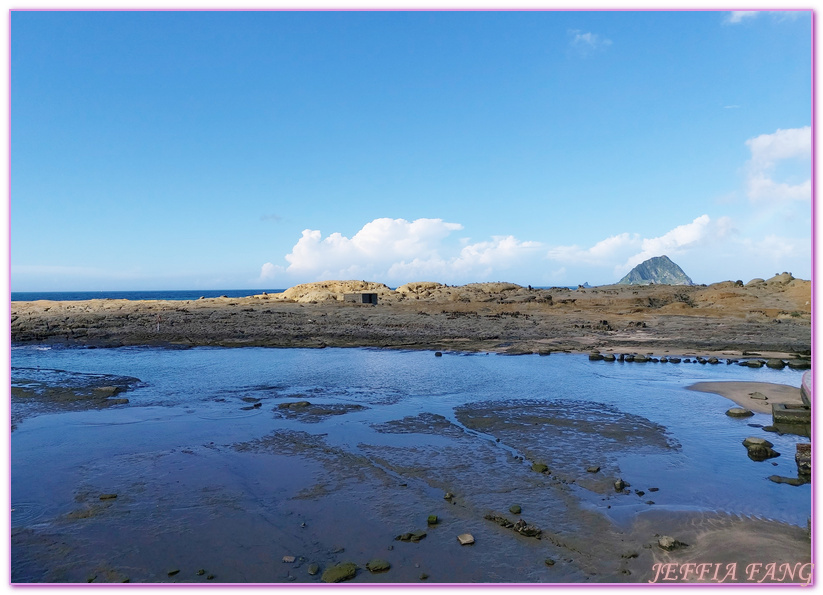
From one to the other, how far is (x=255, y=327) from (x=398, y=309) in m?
14.2

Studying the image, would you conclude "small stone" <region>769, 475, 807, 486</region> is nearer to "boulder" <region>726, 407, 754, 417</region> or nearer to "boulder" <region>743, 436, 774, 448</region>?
"boulder" <region>743, 436, 774, 448</region>

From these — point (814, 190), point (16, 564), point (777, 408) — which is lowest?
point (16, 564)

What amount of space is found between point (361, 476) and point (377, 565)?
2912mm

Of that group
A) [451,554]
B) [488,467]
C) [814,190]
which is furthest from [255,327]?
[814,190]

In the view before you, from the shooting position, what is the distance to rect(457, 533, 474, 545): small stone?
657 centimetres

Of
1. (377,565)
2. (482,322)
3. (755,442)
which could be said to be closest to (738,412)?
(755,442)

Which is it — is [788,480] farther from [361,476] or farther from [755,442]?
[361,476]

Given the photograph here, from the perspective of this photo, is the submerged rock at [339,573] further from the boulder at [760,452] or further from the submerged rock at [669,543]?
the boulder at [760,452]

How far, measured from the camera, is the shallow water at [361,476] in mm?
6320

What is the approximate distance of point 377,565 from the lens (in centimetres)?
605

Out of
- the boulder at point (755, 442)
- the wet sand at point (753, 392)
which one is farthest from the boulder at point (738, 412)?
the boulder at point (755, 442)

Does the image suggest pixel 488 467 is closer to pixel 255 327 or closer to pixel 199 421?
pixel 199 421

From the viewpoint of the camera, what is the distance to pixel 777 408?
11.6 m

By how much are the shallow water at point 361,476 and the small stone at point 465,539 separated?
103 millimetres
